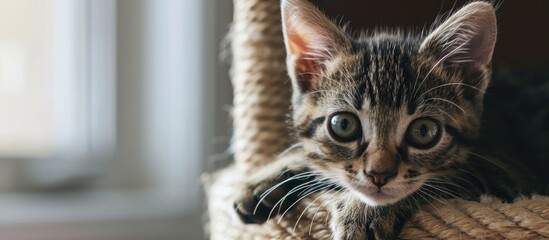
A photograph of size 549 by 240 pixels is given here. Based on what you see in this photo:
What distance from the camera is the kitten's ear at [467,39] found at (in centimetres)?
82

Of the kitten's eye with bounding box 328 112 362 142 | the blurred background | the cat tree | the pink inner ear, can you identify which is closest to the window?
the blurred background

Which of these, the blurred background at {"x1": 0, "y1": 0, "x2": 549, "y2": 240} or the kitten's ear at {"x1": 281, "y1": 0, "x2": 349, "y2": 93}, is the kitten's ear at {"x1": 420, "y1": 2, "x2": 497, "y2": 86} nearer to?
the kitten's ear at {"x1": 281, "y1": 0, "x2": 349, "y2": 93}

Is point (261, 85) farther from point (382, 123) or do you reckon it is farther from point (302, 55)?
point (382, 123)

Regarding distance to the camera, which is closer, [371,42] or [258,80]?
[371,42]

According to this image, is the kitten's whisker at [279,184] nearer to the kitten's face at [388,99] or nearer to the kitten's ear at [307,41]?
the kitten's face at [388,99]

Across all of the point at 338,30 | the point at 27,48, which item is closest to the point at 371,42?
the point at 338,30

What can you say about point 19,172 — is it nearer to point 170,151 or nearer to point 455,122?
point 170,151

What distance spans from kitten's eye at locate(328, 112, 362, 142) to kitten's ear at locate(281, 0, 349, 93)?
90mm

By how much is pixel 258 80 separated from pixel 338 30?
216 millimetres

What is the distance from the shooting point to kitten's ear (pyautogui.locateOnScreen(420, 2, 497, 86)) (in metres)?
0.82

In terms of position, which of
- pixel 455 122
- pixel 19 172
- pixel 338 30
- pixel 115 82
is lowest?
pixel 19 172

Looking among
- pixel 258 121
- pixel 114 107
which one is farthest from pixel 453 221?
pixel 114 107

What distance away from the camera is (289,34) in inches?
36.1

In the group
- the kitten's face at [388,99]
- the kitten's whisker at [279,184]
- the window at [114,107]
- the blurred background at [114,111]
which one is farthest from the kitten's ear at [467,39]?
the window at [114,107]
